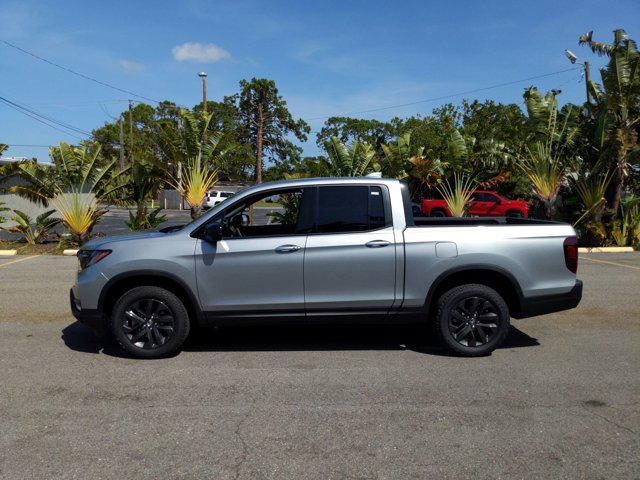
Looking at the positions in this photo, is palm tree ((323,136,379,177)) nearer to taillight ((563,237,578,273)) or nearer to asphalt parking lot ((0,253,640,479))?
asphalt parking lot ((0,253,640,479))

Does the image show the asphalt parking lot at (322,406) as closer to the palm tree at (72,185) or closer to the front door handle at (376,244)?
the front door handle at (376,244)

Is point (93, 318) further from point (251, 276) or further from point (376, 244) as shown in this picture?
point (376, 244)

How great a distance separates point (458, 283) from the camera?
555 cm

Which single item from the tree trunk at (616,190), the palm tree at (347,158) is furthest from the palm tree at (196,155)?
the tree trunk at (616,190)

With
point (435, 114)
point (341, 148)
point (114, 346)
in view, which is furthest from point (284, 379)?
point (435, 114)

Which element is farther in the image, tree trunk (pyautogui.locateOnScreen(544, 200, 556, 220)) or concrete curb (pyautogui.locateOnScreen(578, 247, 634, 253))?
tree trunk (pyautogui.locateOnScreen(544, 200, 556, 220))

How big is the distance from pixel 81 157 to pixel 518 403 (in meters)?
14.9

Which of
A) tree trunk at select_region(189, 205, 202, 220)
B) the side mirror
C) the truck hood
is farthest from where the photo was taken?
tree trunk at select_region(189, 205, 202, 220)

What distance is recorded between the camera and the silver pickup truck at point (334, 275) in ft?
17.5

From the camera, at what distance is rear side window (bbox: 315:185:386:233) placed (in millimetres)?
5453

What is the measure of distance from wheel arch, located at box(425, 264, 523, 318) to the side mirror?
2.15 metres

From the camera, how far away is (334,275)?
17.5 ft

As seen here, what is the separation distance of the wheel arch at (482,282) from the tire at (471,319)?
0.10m

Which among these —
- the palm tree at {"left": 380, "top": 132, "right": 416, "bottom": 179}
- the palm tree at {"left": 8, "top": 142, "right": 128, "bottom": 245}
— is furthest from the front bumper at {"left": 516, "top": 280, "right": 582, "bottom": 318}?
the palm tree at {"left": 380, "top": 132, "right": 416, "bottom": 179}
